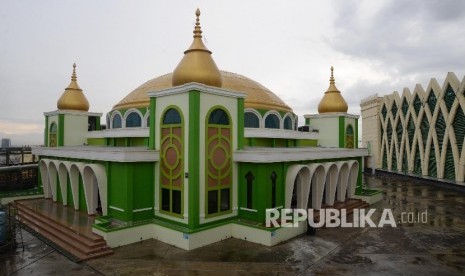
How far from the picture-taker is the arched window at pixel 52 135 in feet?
91.0

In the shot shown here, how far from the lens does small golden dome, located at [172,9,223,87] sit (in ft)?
56.4

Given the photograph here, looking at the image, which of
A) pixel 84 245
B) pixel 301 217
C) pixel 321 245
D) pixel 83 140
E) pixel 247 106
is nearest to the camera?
pixel 84 245

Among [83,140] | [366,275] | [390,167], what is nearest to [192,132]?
[366,275]

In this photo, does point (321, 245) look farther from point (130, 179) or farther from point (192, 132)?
point (130, 179)

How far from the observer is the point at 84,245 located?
588 inches

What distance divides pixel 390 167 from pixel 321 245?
41.5 meters

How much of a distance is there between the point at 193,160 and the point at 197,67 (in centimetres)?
515

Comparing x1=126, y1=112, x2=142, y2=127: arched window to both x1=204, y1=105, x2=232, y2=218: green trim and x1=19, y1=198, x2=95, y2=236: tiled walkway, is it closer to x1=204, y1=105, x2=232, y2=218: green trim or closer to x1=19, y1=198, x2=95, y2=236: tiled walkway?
x1=19, y1=198, x2=95, y2=236: tiled walkway

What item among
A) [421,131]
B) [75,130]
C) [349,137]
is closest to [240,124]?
[349,137]

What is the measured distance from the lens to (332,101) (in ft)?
94.1

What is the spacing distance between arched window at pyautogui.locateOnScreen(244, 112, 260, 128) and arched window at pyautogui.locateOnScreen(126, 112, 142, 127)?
328 inches

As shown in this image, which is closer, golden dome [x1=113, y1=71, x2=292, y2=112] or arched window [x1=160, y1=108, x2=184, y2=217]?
arched window [x1=160, y1=108, x2=184, y2=217]

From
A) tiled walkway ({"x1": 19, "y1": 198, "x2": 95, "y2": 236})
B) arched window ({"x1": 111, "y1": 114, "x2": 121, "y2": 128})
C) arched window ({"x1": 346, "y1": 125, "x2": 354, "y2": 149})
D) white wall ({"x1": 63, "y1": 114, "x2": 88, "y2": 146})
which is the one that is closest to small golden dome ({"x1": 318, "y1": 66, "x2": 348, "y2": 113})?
arched window ({"x1": 346, "y1": 125, "x2": 354, "y2": 149})

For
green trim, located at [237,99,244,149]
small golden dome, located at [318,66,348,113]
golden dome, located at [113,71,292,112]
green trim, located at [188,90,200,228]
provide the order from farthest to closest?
small golden dome, located at [318,66,348,113], golden dome, located at [113,71,292,112], green trim, located at [237,99,244,149], green trim, located at [188,90,200,228]
